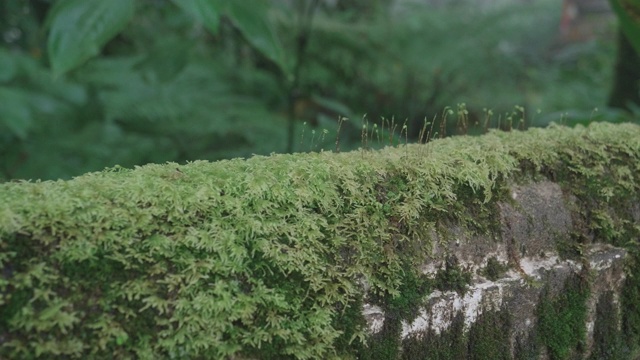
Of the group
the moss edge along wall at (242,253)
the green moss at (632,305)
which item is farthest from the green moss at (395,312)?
the green moss at (632,305)

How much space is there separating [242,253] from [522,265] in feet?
2.50

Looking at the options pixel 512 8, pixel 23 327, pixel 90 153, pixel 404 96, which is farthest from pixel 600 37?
pixel 23 327

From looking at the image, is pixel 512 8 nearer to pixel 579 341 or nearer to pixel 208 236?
pixel 579 341

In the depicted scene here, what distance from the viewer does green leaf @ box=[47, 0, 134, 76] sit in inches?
69.2

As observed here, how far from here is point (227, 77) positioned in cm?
444

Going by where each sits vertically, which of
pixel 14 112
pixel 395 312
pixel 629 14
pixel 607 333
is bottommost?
pixel 607 333

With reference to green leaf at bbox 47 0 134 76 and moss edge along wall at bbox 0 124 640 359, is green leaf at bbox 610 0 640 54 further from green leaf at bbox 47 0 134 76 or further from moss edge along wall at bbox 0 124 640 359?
green leaf at bbox 47 0 134 76

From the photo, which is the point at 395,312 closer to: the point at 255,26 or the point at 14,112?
the point at 255,26

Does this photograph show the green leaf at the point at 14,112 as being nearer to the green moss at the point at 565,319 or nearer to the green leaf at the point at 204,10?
the green leaf at the point at 204,10

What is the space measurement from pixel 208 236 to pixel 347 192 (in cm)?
35

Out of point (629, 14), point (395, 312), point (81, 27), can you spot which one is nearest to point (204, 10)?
point (81, 27)

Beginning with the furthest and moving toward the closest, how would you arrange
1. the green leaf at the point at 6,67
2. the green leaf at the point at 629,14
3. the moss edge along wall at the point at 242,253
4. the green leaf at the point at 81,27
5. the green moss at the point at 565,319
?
the green leaf at the point at 6,67
the green leaf at the point at 629,14
the green leaf at the point at 81,27
the green moss at the point at 565,319
the moss edge along wall at the point at 242,253

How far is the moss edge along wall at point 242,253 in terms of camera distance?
1.05 metres

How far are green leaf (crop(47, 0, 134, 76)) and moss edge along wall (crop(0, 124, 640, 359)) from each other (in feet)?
1.96
